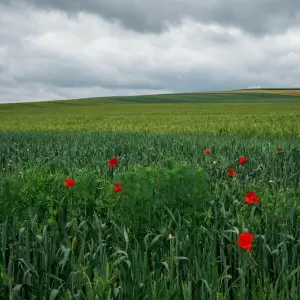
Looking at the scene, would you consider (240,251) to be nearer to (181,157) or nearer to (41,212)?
(41,212)

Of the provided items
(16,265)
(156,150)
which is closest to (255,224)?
(16,265)

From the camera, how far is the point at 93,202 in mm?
4277

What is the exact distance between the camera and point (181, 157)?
8.16 metres

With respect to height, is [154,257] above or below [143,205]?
below

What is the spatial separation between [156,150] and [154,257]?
6.17 m

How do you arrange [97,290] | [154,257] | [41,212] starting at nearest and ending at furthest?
1. [97,290]
2. [154,257]
3. [41,212]

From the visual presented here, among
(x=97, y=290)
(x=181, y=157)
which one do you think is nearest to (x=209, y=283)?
Result: (x=97, y=290)

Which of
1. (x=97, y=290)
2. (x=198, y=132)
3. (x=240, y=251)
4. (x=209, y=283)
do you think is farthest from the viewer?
(x=198, y=132)

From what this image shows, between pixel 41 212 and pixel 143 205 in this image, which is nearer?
pixel 143 205

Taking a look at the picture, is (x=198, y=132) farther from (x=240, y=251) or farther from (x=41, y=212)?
(x=240, y=251)

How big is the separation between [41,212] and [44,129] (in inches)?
737

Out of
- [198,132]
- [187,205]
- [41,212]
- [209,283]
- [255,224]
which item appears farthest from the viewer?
[198,132]

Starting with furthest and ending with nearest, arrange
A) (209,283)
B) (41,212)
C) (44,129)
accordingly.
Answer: (44,129), (41,212), (209,283)

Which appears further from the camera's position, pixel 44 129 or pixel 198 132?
pixel 44 129
